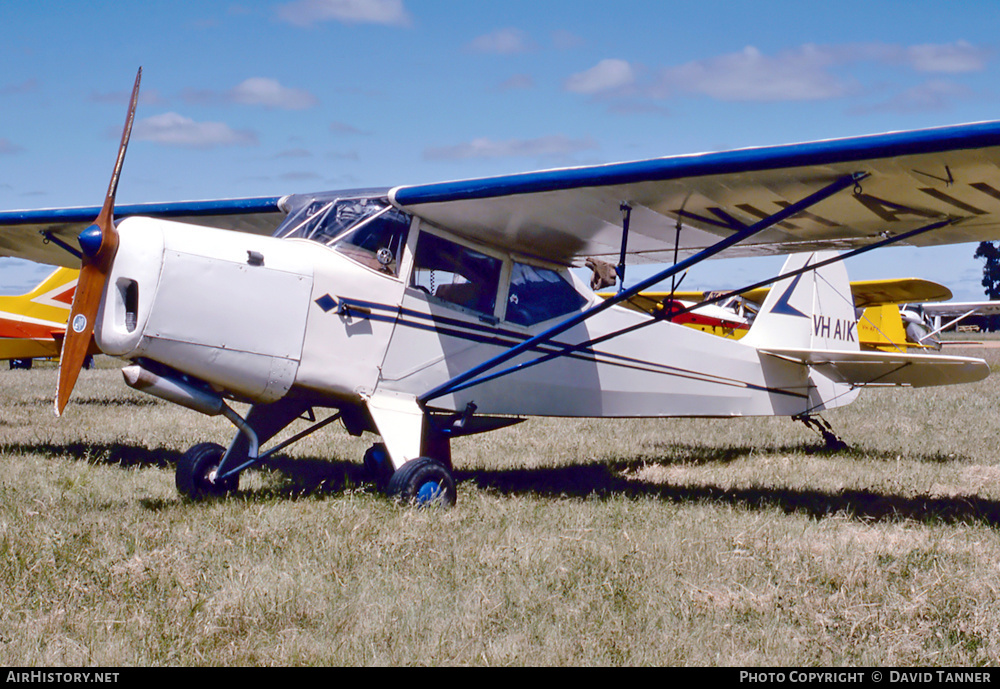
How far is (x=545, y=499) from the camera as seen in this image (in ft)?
20.4

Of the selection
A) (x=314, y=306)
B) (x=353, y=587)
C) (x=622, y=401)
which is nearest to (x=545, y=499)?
(x=622, y=401)

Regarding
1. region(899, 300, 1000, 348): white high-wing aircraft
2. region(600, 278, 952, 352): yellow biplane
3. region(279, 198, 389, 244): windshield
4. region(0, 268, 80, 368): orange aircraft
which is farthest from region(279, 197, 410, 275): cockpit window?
region(899, 300, 1000, 348): white high-wing aircraft

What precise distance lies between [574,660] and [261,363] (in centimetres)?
300

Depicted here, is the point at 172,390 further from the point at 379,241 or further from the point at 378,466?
the point at 378,466

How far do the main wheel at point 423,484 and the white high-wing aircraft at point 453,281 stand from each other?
0.01 meters

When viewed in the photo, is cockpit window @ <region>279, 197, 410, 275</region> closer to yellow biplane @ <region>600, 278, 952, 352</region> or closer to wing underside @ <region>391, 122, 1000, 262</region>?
wing underside @ <region>391, 122, 1000, 262</region>

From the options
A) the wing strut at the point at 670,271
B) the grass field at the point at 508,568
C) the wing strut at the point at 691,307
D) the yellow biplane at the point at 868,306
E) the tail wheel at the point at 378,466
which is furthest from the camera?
the yellow biplane at the point at 868,306

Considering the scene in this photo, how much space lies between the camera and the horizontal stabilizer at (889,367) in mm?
7836

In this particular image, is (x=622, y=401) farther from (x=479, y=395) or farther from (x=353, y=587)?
(x=353, y=587)

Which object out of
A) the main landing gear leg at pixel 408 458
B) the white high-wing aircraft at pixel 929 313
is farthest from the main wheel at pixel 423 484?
the white high-wing aircraft at pixel 929 313

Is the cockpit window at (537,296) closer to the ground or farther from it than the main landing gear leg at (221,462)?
farther from it

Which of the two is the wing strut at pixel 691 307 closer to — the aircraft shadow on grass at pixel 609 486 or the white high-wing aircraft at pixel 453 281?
the white high-wing aircraft at pixel 453 281

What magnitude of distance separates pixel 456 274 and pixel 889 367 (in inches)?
194

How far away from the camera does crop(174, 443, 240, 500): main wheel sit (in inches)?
237
